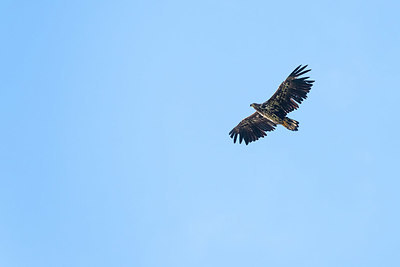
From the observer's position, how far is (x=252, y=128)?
5175cm

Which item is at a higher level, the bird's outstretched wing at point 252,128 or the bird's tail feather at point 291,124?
the bird's outstretched wing at point 252,128

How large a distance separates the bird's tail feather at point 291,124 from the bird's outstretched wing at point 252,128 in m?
2.54

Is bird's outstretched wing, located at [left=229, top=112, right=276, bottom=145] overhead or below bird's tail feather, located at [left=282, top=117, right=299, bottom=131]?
overhead

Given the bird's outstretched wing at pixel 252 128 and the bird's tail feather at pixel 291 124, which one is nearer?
the bird's tail feather at pixel 291 124

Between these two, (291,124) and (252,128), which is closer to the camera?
(291,124)

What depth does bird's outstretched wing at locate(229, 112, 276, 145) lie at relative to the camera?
2005 inches

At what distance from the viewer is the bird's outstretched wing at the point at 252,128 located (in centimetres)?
5094

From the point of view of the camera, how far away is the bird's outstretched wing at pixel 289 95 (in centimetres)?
4681

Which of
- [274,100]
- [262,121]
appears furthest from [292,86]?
[262,121]

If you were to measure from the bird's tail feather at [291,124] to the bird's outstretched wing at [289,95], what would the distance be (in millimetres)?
468

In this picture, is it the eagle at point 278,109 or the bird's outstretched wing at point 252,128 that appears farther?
the bird's outstretched wing at point 252,128

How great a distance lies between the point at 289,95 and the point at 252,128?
218 inches

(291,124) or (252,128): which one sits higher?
(252,128)

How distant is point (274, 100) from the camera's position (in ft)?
158
